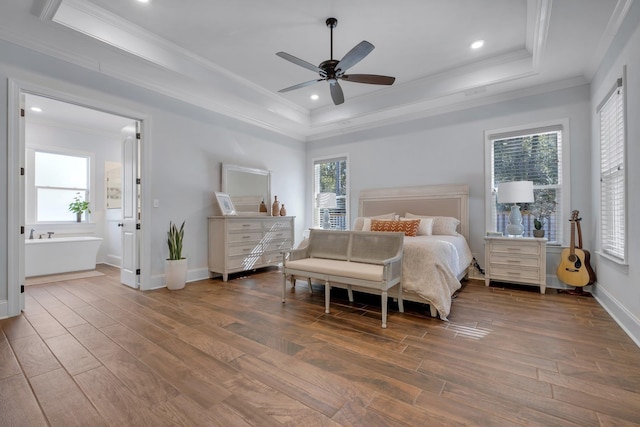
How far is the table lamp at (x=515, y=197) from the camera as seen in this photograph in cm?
386

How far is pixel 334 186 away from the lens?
6.39 meters

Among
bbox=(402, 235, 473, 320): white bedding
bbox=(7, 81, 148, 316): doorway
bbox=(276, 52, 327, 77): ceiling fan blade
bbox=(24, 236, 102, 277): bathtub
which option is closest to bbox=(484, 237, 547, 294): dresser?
bbox=(402, 235, 473, 320): white bedding

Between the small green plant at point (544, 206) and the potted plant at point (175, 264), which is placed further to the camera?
the small green plant at point (544, 206)

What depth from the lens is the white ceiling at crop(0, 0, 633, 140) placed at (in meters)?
2.88

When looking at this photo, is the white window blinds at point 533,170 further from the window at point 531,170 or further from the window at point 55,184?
the window at point 55,184

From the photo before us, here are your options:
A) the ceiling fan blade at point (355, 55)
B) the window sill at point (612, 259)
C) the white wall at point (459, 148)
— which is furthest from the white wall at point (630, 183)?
the ceiling fan blade at point (355, 55)

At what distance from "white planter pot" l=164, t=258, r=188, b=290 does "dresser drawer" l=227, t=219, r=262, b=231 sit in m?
0.87

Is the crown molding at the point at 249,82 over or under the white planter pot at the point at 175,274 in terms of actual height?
over

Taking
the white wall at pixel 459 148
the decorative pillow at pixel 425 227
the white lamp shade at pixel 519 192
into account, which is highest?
the white wall at pixel 459 148

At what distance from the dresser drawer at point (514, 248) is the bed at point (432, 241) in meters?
0.39

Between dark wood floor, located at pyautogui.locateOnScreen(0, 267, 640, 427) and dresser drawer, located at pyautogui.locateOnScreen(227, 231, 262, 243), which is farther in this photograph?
dresser drawer, located at pyautogui.locateOnScreen(227, 231, 262, 243)

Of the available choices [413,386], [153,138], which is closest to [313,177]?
[153,138]

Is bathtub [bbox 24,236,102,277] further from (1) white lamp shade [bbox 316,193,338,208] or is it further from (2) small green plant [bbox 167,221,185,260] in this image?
(1) white lamp shade [bbox 316,193,338,208]

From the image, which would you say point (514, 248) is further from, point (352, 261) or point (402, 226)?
point (352, 261)
